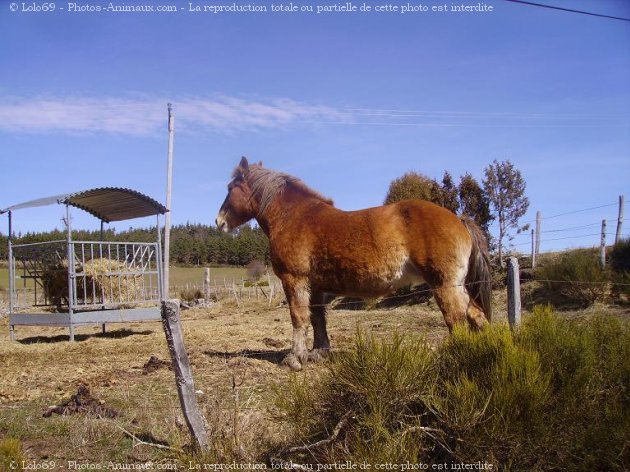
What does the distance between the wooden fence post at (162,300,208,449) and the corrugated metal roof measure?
26.9 feet

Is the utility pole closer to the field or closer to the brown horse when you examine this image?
the field

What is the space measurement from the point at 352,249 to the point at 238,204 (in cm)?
232

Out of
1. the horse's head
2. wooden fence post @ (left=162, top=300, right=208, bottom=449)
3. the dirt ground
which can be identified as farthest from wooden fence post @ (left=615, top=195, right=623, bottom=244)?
wooden fence post @ (left=162, top=300, right=208, bottom=449)

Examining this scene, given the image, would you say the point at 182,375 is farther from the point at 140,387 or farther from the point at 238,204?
the point at 238,204

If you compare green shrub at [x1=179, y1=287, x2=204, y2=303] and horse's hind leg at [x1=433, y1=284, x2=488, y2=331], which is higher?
horse's hind leg at [x1=433, y1=284, x2=488, y2=331]

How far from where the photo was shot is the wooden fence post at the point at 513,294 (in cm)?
474

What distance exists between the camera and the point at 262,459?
3.33 metres

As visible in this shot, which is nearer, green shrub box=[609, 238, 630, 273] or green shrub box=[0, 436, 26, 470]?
green shrub box=[0, 436, 26, 470]

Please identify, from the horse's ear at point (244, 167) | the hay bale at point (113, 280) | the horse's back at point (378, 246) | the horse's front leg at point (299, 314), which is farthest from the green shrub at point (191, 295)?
the horse's back at point (378, 246)

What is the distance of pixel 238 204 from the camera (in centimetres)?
767

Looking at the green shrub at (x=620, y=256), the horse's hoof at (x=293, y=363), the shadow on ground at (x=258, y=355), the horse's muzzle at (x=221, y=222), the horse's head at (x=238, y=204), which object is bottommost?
the shadow on ground at (x=258, y=355)

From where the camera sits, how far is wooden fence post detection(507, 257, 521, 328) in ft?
15.5

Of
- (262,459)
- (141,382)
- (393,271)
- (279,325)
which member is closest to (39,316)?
(279,325)

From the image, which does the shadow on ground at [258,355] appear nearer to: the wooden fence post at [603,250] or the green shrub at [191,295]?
the wooden fence post at [603,250]
